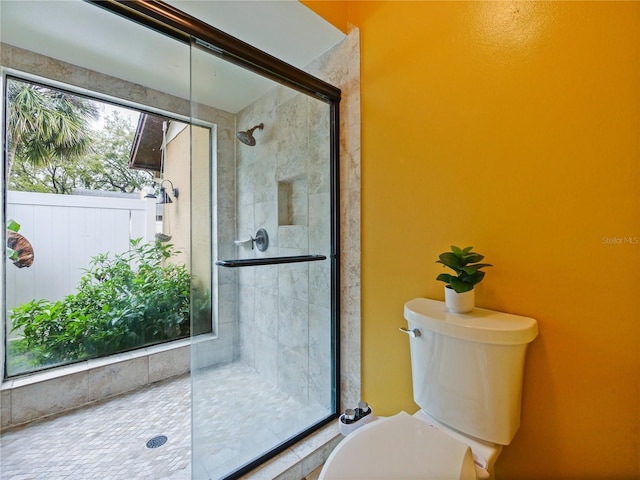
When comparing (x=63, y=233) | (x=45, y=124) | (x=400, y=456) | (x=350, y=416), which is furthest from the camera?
(x=63, y=233)

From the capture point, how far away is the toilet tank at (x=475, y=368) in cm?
80

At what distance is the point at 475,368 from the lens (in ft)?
2.71

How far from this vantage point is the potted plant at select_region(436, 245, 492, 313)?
901 millimetres

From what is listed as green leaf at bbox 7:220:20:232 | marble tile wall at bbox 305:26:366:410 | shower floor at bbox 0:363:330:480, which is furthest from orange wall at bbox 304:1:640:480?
green leaf at bbox 7:220:20:232

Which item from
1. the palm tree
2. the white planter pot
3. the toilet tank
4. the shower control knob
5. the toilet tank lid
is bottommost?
the shower control knob

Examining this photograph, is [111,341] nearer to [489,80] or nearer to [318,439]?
[318,439]

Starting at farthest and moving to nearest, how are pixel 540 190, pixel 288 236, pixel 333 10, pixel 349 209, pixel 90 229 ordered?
pixel 90 229 < pixel 288 236 < pixel 349 209 < pixel 333 10 < pixel 540 190

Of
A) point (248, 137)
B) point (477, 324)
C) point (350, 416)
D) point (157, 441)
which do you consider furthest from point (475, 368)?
point (157, 441)

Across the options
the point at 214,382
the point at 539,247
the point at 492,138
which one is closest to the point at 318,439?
the point at 214,382

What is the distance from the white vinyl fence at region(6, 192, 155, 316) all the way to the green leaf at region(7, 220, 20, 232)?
0.07 ft

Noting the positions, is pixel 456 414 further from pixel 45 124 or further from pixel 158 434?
pixel 45 124

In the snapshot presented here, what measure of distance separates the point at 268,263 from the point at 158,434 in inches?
44.3

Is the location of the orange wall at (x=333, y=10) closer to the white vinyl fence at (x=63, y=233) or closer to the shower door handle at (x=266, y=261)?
the shower door handle at (x=266, y=261)

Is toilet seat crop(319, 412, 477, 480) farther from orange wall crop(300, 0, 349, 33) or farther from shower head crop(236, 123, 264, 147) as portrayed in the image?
orange wall crop(300, 0, 349, 33)
